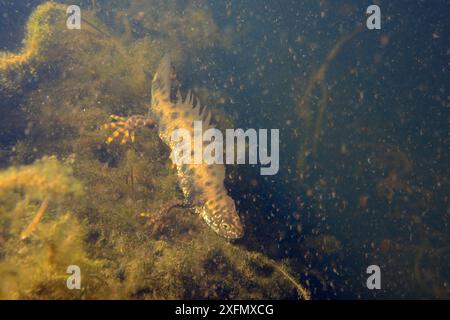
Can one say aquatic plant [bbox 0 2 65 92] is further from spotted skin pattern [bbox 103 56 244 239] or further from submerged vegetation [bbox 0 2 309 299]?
spotted skin pattern [bbox 103 56 244 239]

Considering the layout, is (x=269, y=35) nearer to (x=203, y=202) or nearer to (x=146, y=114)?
(x=146, y=114)

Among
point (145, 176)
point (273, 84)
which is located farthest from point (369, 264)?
point (145, 176)

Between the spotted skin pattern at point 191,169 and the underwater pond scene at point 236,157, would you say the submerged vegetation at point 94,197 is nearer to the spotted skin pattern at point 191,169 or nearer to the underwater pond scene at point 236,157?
the underwater pond scene at point 236,157

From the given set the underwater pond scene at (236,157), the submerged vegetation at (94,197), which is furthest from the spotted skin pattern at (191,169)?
the submerged vegetation at (94,197)

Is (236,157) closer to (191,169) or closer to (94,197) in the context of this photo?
(191,169)

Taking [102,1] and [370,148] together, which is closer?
[370,148]

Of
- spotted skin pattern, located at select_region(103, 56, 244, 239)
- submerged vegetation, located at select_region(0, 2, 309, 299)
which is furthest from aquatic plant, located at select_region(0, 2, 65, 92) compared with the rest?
spotted skin pattern, located at select_region(103, 56, 244, 239)

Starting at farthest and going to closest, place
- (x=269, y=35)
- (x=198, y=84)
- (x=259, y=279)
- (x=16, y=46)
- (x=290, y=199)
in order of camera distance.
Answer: (x=16, y=46) → (x=198, y=84) → (x=269, y=35) → (x=290, y=199) → (x=259, y=279)
